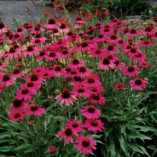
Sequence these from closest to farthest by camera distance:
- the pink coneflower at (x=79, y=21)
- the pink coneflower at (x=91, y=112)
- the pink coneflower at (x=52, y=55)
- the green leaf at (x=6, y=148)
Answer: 1. the pink coneflower at (x=91, y=112)
2. the green leaf at (x=6, y=148)
3. the pink coneflower at (x=52, y=55)
4. the pink coneflower at (x=79, y=21)

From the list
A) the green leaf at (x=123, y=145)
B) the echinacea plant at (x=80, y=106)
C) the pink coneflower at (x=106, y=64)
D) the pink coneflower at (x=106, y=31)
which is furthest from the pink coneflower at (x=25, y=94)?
the pink coneflower at (x=106, y=31)

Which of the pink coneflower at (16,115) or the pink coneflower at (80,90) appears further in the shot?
the pink coneflower at (80,90)

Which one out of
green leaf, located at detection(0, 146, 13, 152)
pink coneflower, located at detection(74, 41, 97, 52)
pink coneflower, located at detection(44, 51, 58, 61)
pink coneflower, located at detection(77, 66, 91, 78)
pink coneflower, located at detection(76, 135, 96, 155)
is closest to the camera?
pink coneflower, located at detection(76, 135, 96, 155)


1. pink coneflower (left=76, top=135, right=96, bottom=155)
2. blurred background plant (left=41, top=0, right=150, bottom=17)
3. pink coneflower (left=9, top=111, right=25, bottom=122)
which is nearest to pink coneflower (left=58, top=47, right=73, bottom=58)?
pink coneflower (left=9, top=111, right=25, bottom=122)

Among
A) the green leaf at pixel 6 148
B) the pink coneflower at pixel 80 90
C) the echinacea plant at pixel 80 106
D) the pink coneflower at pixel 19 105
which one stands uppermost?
the pink coneflower at pixel 80 90

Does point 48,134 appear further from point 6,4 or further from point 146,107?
point 6,4

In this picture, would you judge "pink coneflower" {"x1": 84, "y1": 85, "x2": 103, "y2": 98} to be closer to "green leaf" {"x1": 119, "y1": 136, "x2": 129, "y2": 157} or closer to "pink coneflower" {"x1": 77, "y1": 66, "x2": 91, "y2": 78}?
"pink coneflower" {"x1": 77, "y1": 66, "x2": 91, "y2": 78}

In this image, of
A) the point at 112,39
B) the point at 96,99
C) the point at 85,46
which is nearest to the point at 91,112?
the point at 96,99

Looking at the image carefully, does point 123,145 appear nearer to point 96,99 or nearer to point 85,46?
point 96,99

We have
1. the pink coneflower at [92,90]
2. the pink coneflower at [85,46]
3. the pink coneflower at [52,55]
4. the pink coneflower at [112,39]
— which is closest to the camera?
the pink coneflower at [92,90]

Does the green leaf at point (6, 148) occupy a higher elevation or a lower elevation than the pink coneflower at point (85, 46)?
lower

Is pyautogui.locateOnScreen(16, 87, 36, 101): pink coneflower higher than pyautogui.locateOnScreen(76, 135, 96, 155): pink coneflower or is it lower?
higher

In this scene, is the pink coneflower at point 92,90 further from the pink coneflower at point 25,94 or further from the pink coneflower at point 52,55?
the pink coneflower at point 52,55

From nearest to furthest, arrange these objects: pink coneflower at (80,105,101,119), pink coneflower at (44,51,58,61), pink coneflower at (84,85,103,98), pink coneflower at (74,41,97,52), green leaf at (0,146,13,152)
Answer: pink coneflower at (80,105,101,119) < pink coneflower at (84,85,103,98) < green leaf at (0,146,13,152) < pink coneflower at (44,51,58,61) < pink coneflower at (74,41,97,52)
